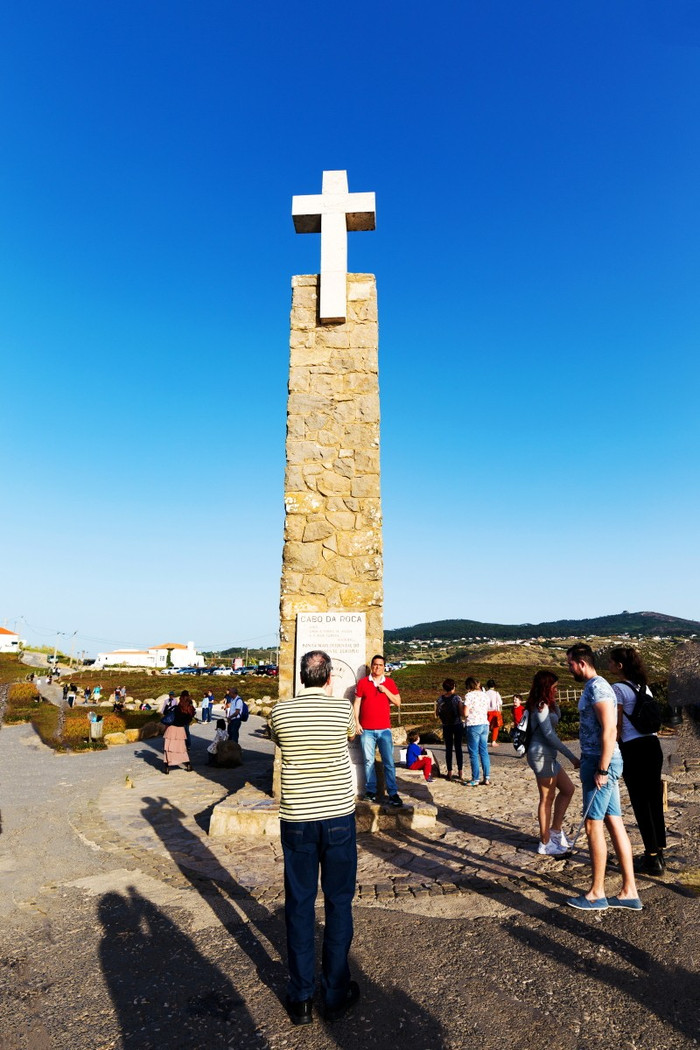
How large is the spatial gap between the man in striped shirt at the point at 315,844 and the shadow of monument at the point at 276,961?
13 centimetres

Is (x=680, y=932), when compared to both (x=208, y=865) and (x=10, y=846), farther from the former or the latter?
(x=10, y=846)

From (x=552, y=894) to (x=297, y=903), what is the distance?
2.46m

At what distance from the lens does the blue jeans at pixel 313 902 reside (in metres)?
2.79

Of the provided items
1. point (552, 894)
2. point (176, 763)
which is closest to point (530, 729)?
point (552, 894)

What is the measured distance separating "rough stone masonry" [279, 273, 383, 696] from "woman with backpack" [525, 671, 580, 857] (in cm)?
206

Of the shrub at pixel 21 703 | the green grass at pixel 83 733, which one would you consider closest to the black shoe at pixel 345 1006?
the green grass at pixel 83 733

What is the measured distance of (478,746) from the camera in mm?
8500

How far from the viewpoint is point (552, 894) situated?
428cm

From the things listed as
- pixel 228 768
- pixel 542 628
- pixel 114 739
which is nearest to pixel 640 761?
pixel 228 768

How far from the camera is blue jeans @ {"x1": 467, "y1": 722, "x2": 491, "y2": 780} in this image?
8.38 m

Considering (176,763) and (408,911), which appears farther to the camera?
(176,763)

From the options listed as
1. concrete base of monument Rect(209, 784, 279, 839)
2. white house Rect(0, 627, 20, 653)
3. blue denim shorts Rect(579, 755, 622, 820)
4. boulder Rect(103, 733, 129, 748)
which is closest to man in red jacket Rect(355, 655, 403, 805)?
concrete base of monument Rect(209, 784, 279, 839)

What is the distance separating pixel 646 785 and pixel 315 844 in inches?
127

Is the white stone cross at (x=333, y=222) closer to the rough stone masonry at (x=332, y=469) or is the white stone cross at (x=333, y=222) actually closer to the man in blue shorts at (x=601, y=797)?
the rough stone masonry at (x=332, y=469)
